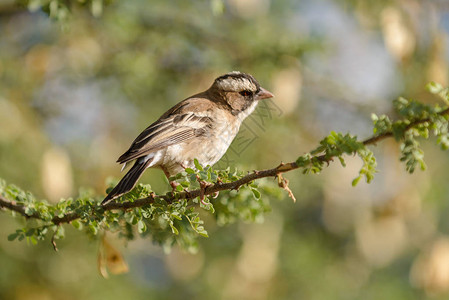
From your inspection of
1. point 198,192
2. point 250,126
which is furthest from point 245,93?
point 198,192

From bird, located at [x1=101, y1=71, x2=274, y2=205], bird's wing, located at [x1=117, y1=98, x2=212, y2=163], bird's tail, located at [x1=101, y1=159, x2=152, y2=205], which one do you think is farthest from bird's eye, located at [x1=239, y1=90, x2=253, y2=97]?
bird's tail, located at [x1=101, y1=159, x2=152, y2=205]

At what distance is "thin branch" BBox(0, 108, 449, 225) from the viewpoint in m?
2.40

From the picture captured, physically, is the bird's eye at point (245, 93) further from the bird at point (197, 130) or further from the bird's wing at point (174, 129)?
the bird's wing at point (174, 129)

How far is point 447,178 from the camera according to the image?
7.99 metres

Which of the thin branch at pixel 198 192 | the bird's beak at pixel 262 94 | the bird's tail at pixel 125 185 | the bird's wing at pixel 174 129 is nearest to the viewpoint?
the thin branch at pixel 198 192

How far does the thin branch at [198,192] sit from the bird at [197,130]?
19.4 inches

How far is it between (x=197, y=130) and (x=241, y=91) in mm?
836

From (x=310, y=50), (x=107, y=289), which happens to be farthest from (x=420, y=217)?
(x=107, y=289)

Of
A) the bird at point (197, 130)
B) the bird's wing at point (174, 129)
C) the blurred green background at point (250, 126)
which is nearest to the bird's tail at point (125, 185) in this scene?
the bird at point (197, 130)

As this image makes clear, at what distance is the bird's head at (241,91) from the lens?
5.16 metres

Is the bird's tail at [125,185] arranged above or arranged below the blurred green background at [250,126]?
below

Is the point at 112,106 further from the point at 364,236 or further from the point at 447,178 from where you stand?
the point at 447,178

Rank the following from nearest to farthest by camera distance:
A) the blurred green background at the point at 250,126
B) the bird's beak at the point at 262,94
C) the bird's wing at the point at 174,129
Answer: the bird's wing at the point at 174,129, the bird's beak at the point at 262,94, the blurred green background at the point at 250,126

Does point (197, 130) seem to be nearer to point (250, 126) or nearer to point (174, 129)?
point (174, 129)
